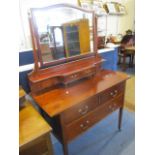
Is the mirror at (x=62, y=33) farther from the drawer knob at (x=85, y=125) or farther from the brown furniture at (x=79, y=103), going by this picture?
the drawer knob at (x=85, y=125)

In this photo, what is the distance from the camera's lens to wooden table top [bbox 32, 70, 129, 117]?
38.4 inches

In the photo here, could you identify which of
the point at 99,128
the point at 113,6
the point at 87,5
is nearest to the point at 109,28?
the point at 113,6

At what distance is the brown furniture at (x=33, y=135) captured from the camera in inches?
28.7

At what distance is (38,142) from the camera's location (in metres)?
0.81

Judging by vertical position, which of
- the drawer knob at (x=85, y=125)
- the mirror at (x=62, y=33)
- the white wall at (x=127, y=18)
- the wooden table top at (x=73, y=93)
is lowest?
the drawer knob at (x=85, y=125)

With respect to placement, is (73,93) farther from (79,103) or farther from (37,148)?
(37,148)

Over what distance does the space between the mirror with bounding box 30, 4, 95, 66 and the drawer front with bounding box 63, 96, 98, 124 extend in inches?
16.6

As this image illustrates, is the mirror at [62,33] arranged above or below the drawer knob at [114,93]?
above

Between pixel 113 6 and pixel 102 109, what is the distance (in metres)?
3.73

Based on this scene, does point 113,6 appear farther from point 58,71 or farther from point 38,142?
point 38,142

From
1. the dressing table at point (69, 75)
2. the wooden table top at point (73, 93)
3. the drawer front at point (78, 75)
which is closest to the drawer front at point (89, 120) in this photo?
the dressing table at point (69, 75)

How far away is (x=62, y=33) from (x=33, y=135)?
84cm

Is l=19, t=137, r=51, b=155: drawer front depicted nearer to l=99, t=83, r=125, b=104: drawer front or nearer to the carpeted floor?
l=99, t=83, r=125, b=104: drawer front
